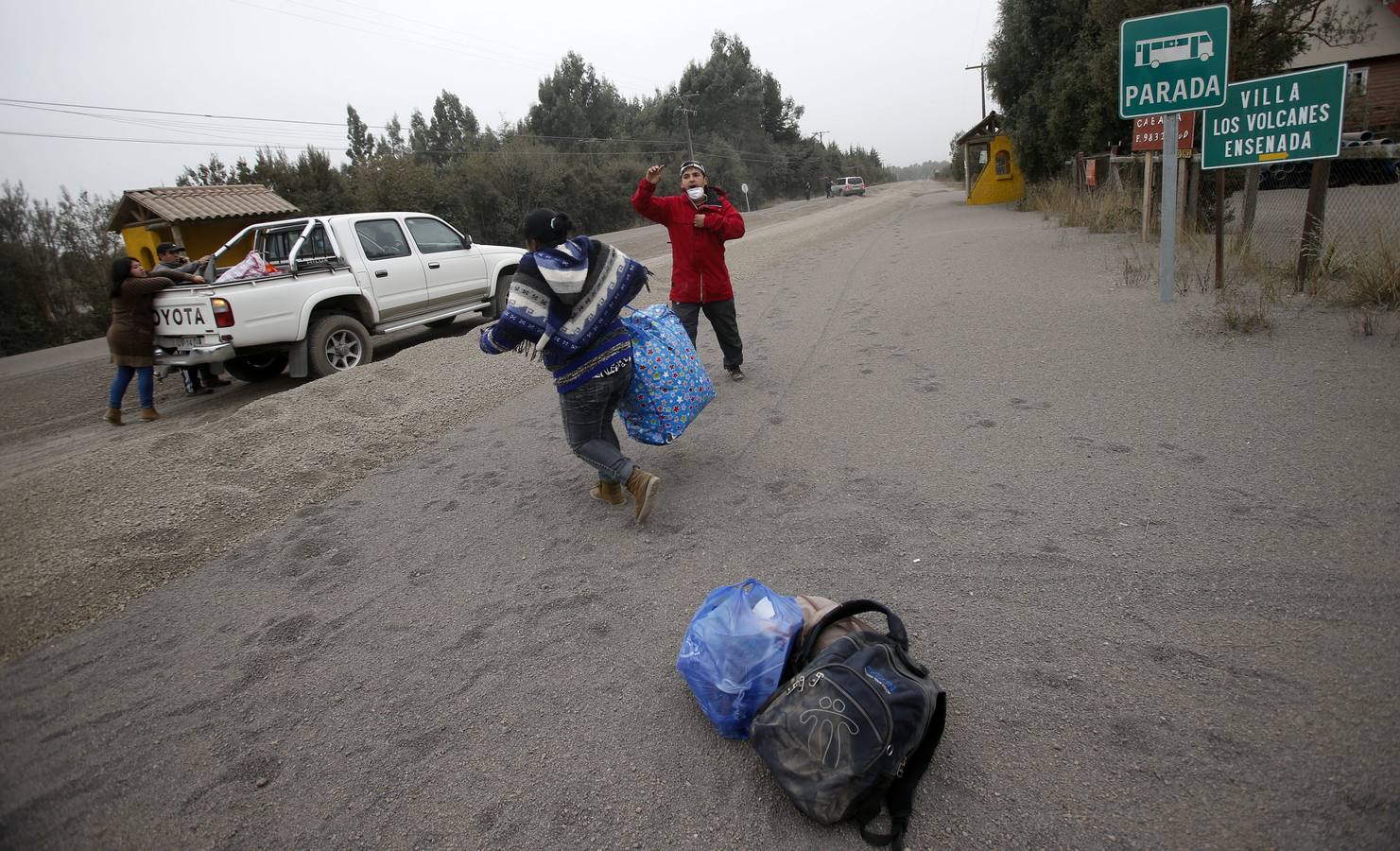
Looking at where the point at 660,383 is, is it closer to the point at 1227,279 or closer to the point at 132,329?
the point at 132,329

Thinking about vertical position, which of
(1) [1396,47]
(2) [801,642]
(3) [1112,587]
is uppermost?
(1) [1396,47]

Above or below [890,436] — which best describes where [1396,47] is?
above

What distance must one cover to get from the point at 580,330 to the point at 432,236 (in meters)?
7.63

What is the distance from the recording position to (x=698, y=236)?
20.0 feet

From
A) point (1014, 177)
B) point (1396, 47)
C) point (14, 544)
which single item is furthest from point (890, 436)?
point (1396, 47)

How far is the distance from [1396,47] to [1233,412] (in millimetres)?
37707

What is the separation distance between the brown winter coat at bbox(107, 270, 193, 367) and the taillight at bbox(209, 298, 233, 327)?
0.72m

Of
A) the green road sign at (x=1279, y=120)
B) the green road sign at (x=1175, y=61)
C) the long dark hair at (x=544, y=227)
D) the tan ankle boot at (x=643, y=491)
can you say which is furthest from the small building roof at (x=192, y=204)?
the green road sign at (x=1279, y=120)

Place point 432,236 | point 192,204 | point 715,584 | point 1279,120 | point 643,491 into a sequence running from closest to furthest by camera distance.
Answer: point 715,584 → point 643,491 → point 1279,120 → point 432,236 → point 192,204

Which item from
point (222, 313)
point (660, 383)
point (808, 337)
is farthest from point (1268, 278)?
point (222, 313)

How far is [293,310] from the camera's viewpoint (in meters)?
8.41

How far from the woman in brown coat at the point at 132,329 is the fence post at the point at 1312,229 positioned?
11597mm

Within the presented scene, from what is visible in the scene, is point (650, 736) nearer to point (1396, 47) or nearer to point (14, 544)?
point (14, 544)

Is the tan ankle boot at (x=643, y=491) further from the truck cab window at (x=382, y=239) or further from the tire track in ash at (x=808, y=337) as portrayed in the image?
the truck cab window at (x=382, y=239)
